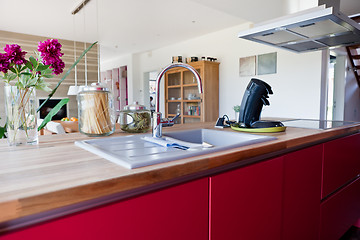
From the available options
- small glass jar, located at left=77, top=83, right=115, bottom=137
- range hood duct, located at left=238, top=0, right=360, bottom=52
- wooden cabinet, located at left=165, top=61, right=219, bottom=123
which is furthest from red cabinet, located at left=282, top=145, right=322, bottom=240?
wooden cabinet, located at left=165, top=61, right=219, bottom=123

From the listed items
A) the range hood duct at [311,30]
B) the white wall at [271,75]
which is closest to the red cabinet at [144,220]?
the range hood duct at [311,30]

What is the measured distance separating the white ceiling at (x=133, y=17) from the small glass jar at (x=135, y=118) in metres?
1.83

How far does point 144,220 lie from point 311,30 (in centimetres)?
180

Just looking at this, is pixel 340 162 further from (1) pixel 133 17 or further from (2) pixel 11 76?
(1) pixel 133 17

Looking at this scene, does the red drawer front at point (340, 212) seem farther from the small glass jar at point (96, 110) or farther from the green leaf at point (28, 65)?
the green leaf at point (28, 65)

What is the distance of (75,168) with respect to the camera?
550 mm

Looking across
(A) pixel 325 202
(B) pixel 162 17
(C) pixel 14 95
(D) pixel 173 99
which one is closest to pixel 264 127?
(A) pixel 325 202

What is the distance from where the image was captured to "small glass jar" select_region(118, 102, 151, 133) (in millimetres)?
1116

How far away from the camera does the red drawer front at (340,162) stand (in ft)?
4.18

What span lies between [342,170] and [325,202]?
29cm

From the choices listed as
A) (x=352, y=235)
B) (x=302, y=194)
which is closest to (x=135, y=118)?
(x=302, y=194)

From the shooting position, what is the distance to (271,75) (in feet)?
12.8

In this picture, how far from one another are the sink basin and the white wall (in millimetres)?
2793

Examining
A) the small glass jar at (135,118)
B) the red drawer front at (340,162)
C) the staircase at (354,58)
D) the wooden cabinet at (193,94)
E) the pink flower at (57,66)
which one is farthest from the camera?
the wooden cabinet at (193,94)
